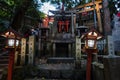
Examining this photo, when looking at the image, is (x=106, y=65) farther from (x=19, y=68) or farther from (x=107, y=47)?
(x=19, y=68)

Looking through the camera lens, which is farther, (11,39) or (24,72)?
(24,72)

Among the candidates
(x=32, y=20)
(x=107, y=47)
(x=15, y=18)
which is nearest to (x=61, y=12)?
(x=32, y=20)

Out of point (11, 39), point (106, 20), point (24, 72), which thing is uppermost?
point (106, 20)

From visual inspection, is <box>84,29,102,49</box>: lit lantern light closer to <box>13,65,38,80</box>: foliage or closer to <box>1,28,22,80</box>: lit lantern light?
<box>1,28,22,80</box>: lit lantern light

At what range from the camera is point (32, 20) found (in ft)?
56.1

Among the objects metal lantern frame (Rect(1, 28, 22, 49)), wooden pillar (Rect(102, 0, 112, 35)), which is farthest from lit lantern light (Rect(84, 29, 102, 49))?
wooden pillar (Rect(102, 0, 112, 35))

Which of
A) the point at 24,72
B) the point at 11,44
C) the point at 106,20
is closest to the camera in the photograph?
the point at 11,44

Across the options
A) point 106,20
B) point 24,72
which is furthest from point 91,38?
point 106,20

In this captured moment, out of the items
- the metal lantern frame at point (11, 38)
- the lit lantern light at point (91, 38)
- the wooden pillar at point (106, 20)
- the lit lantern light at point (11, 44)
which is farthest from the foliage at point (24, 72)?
the wooden pillar at point (106, 20)

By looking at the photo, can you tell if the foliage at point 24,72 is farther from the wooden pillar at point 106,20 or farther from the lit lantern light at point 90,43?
the wooden pillar at point 106,20

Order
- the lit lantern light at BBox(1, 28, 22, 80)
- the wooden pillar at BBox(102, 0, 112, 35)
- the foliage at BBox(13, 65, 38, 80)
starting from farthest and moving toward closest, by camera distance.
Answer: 1. the wooden pillar at BBox(102, 0, 112, 35)
2. the foliage at BBox(13, 65, 38, 80)
3. the lit lantern light at BBox(1, 28, 22, 80)

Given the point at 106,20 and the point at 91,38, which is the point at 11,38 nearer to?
the point at 91,38

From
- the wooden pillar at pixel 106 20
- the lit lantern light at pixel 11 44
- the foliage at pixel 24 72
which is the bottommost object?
the foliage at pixel 24 72

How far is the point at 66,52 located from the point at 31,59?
687 cm
